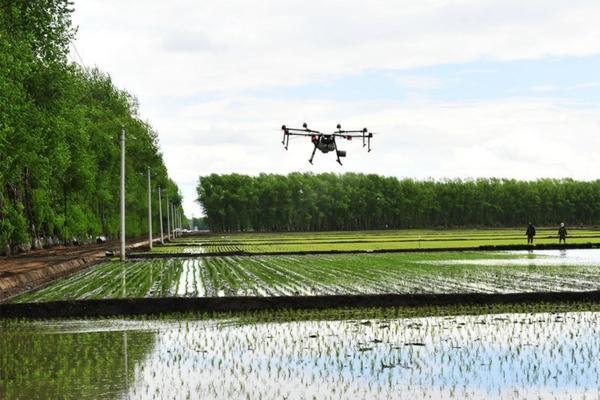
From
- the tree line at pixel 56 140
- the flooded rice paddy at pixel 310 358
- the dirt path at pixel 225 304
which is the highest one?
the tree line at pixel 56 140

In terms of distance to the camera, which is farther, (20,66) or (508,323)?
(20,66)

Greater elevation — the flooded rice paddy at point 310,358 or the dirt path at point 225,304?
the dirt path at point 225,304

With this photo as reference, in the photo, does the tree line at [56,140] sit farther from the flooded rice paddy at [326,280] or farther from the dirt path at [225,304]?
the dirt path at [225,304]

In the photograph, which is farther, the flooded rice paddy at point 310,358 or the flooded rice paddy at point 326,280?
the flooded rice paddy at point 326,280

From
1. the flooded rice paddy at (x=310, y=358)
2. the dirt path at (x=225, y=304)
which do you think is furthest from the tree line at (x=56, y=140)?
the flooded rice paddy at (x=310, y=358)

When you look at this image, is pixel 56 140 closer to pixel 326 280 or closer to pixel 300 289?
pixel 326 280

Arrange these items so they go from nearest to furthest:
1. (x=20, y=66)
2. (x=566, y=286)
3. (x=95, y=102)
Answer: (x=566, y=286) → (x=20, y=66) → (x=95, y=102)

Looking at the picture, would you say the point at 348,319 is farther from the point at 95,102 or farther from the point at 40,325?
the point at 95,102

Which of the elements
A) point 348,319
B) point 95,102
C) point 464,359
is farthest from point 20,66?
point 95,102
